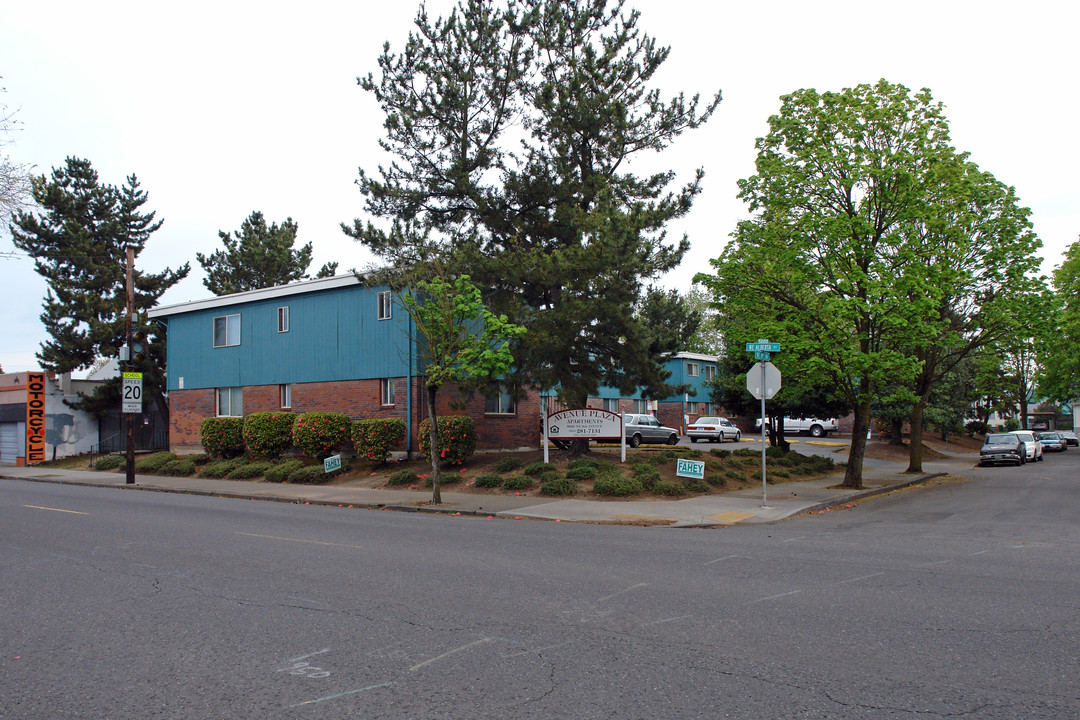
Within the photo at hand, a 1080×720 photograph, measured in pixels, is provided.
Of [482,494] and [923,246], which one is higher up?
[923,246]

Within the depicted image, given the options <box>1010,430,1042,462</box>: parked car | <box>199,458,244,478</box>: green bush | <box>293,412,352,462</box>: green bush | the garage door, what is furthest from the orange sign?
<box>1010,430,1042,462</box>: parked car

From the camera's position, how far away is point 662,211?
21188 millimetres

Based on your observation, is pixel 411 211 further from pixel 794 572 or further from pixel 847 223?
pixel 794 572

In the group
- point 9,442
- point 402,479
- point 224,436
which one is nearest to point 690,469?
point 402,479

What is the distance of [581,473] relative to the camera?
1978 centimetres

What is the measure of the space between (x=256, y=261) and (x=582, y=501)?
41800 mm

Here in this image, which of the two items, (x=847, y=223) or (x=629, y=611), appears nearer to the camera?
(x=629, y=611)

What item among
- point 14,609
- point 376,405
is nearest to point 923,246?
point 376,405

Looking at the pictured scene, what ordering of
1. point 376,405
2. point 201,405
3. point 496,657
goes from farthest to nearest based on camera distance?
1. point 201,405
2. point 376,405
3. point 496,657

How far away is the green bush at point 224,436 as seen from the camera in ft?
93.3

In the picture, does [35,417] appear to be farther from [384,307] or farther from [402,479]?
[402,479]

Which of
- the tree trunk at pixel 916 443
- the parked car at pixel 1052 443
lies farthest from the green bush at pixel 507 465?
the parked car at pixel 1052 443

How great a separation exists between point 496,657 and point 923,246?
64.9 ft

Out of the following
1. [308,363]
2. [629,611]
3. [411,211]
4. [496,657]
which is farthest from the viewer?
[308,363]
